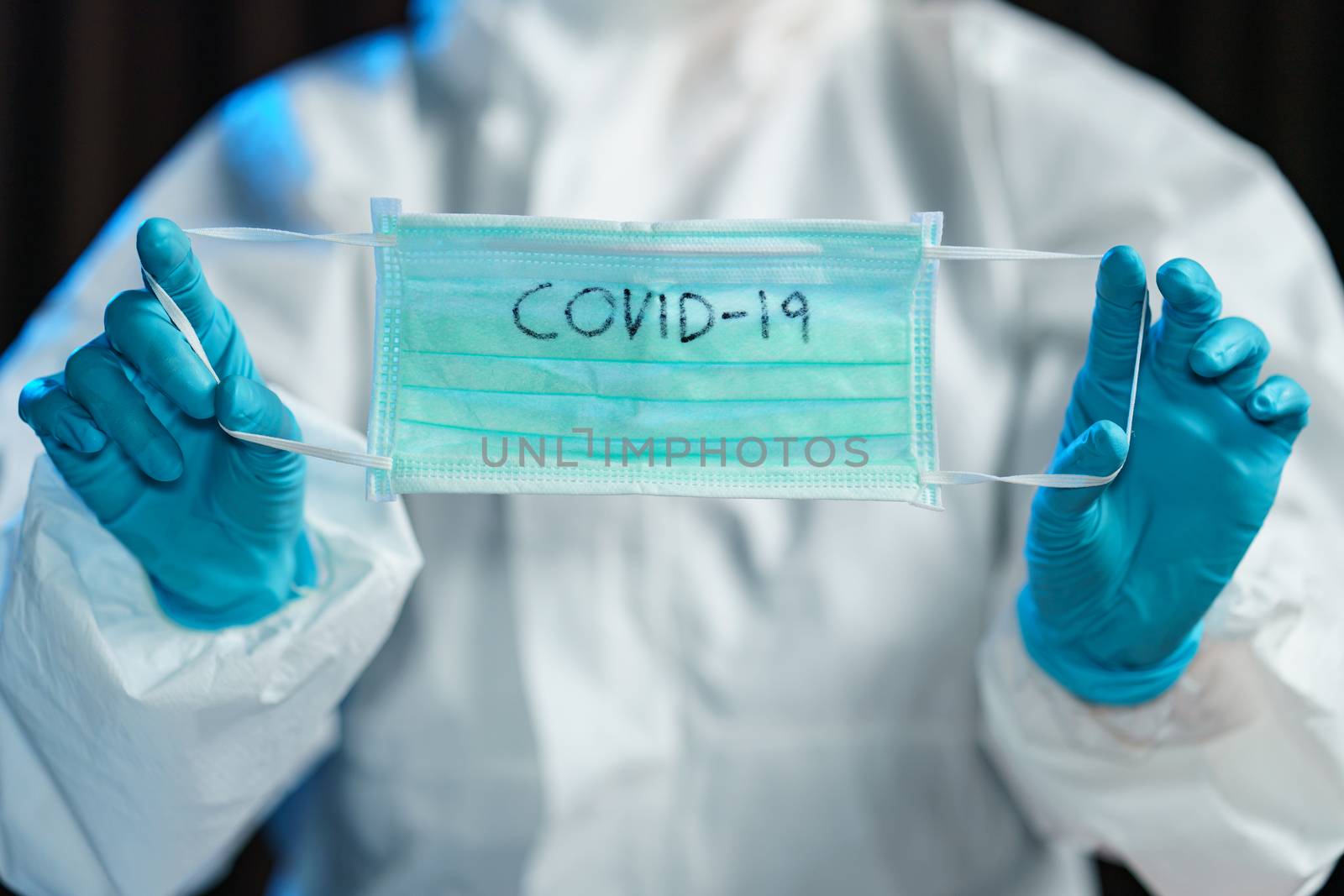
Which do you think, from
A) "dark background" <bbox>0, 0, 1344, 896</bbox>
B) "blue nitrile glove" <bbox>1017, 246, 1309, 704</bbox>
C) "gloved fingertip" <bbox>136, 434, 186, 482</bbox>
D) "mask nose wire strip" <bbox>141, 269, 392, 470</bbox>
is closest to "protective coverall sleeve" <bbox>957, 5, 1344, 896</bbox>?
"blue nitrile glove" <bbox>1017, 246, 1309, 704</bbox>

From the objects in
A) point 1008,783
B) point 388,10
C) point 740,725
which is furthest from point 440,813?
point 388,10

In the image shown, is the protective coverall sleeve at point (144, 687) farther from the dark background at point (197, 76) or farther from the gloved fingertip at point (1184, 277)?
the dark background at point (197, 76)

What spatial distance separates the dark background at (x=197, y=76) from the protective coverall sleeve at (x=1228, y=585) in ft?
1.37

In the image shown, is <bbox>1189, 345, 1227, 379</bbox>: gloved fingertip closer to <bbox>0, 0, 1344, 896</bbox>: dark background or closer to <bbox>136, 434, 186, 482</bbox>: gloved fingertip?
<bbox>136, 434, 186, 482</bbox>: gloved fingertip

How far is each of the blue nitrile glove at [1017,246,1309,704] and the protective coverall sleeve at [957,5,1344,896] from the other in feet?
0.24

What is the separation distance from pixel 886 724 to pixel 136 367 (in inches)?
26.1

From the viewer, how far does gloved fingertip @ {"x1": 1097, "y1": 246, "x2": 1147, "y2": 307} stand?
684mm

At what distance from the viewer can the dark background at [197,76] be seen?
1.40 m

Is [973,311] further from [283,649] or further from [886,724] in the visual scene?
[283,649]

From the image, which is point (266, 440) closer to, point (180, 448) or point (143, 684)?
point (180, 448)

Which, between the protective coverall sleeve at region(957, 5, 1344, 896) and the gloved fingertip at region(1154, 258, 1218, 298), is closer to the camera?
the gloved fingertip at region(1154, 258, 1218, 298)

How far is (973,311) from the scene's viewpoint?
3.37 feet

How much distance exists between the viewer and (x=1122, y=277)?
693 mm

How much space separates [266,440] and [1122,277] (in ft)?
1.79
